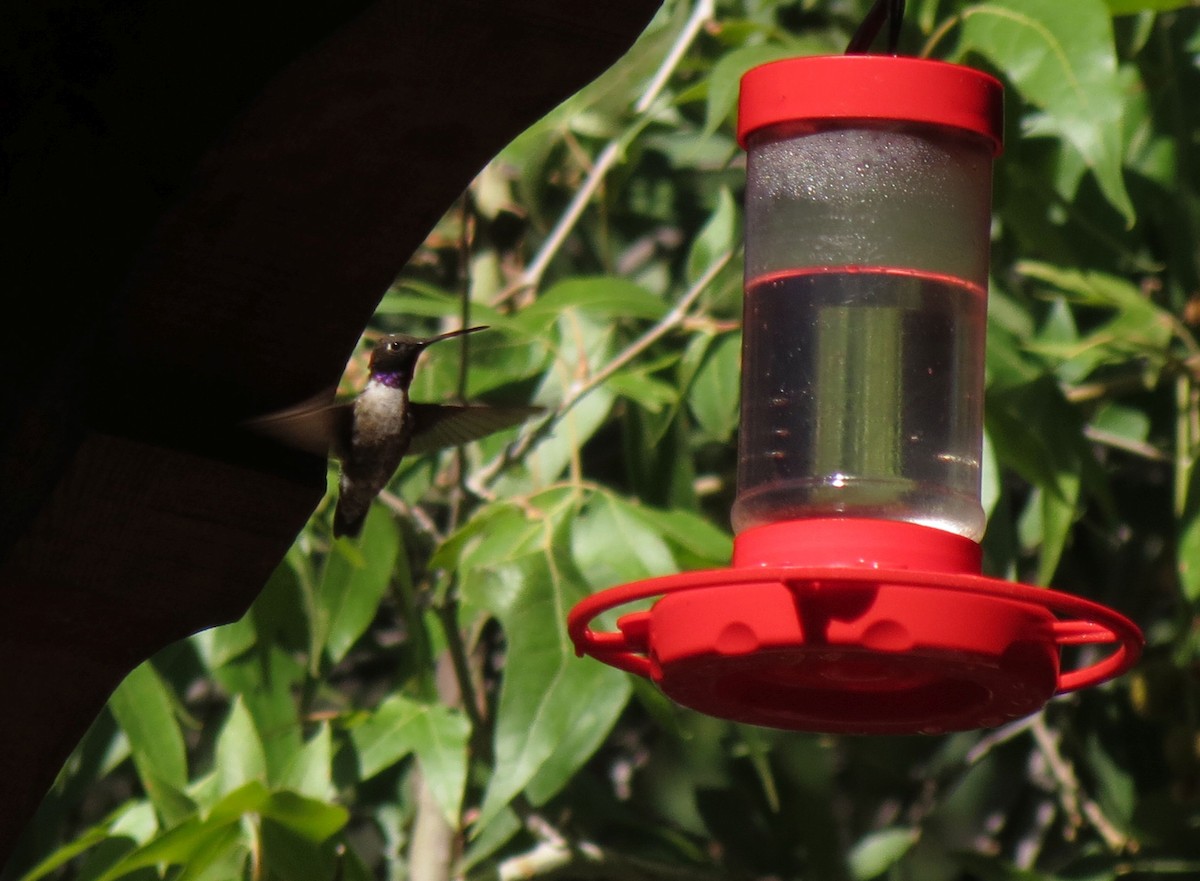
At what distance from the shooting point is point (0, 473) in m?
1.20

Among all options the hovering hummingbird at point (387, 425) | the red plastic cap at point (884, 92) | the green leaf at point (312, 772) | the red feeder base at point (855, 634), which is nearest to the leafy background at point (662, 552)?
the green leaf at point (312, 772)

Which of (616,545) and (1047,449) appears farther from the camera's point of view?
(1047,449)

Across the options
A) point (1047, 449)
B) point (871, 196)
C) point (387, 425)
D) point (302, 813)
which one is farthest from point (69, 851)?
point (1047, 449)

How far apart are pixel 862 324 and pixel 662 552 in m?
0.73

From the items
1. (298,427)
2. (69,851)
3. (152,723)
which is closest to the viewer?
(298,427)

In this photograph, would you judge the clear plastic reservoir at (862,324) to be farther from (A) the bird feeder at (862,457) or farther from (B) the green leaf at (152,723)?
(B) the green leaf at (152,723)

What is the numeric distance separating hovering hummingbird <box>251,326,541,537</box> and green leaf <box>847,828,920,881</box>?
54.6 inches

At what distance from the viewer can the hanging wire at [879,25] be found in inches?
71.7

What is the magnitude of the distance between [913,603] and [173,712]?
176cm

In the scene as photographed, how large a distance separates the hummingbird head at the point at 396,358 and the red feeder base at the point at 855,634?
1.15 metres

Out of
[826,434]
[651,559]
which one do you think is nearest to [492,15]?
[826,434]

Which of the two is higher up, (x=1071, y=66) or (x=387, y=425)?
(x=1071, y=66)

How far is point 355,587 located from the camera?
307cm

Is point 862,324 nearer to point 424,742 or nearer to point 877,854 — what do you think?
point 424,742
